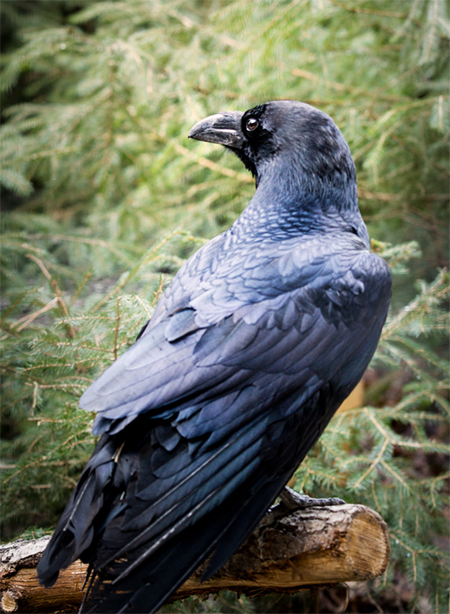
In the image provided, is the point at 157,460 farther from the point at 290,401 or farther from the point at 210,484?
the point at 290,401

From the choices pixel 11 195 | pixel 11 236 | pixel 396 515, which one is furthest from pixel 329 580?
pixel 11 195

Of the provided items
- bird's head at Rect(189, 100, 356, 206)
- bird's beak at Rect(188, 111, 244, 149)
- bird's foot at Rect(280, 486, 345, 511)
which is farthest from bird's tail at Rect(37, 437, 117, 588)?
bird's beak at Rect(188, 111, 244, 149)

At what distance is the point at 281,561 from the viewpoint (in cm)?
149

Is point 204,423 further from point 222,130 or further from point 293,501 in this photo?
point 222,130

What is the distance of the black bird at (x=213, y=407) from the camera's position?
1308 mm

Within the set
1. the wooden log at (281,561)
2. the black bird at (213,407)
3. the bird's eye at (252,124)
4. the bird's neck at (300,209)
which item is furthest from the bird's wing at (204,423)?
the bird's eye at (252,124)

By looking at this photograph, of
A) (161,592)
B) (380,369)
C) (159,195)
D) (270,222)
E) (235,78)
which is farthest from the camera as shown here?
(380,369)

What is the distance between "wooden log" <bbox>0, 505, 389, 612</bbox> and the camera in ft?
4.62

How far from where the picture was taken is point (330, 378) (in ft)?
4.93

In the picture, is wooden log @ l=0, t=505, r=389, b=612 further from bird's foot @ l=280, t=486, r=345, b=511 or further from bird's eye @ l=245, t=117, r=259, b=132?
bird's eye @ l=245, t=117, r=259, b=132

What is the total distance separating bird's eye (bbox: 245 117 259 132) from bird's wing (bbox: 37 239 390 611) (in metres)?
0.75

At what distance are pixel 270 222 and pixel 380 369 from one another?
4217 mm

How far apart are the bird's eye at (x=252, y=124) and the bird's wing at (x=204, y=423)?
75cm

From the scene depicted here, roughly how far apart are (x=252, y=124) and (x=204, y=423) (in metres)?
1.20
